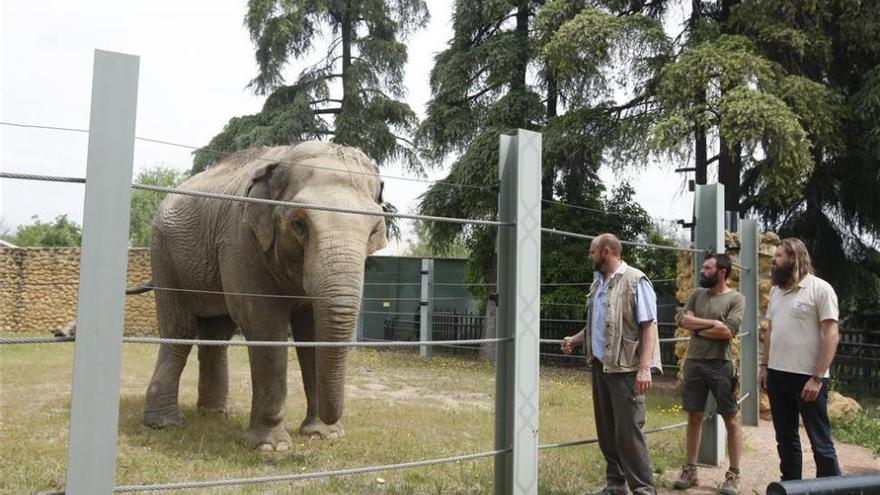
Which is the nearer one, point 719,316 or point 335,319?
point 335,319

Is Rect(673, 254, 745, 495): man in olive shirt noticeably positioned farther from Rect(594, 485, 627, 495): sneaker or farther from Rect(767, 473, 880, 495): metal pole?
Rect(767, 473, 880, 495): metal pole

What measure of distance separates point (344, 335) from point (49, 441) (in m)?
2.41

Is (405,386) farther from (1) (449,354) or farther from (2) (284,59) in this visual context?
(2) (284,59)

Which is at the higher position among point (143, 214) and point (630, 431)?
point (143, 214)

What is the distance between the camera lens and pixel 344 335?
5348 mm

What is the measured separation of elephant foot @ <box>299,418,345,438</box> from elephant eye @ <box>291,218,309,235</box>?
1745 mm

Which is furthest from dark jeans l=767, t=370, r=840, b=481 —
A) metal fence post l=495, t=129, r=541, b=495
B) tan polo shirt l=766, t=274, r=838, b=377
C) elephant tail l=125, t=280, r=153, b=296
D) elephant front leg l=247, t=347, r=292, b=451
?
elephant tail l=125, t=280, r=153, b=296

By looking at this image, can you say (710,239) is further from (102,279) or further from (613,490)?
(102,279)

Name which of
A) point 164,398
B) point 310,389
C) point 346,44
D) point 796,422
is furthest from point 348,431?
point 346,44

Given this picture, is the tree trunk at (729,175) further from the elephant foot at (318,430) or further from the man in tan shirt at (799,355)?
the elephant foot at (318,430)

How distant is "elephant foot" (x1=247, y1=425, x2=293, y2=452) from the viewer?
594 centimetres

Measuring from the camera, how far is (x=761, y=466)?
649cm

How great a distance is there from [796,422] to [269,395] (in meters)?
3.61

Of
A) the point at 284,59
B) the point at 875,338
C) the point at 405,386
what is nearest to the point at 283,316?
the point at 405,386
